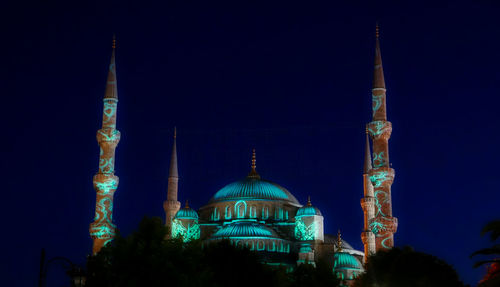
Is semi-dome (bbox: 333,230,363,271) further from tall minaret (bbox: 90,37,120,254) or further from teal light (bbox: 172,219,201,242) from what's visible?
tall minaret (bbox: 90,37,120,254)

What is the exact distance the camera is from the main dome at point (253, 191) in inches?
2584

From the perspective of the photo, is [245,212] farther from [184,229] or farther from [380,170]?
[380,170]

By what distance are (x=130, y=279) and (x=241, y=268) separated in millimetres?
7543

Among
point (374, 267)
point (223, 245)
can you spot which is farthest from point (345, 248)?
point (374, 267)

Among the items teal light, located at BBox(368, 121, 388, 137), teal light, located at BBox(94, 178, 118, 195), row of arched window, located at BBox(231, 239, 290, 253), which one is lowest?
row of arched window, located at BBox(231, 239, 290, 253)

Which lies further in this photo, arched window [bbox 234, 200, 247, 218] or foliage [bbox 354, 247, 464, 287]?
arched window [bbox 234, 200, 247, 218]

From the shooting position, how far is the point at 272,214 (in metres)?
64.8

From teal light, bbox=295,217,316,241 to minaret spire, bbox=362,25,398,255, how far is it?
15654 mm

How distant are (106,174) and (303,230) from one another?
20.8 m

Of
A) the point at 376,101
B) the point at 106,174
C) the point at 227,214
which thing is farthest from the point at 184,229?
the point at 376,101

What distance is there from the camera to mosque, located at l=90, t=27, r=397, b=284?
4325 cm

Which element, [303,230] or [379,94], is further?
[303,230]

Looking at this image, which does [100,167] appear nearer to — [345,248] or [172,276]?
[172,276]

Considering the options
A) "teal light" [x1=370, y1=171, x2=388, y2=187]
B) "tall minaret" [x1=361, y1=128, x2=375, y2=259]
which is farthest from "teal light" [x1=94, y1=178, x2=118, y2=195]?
"tall minaret" [x1=361, y1=128, x2=375, y2=259]
